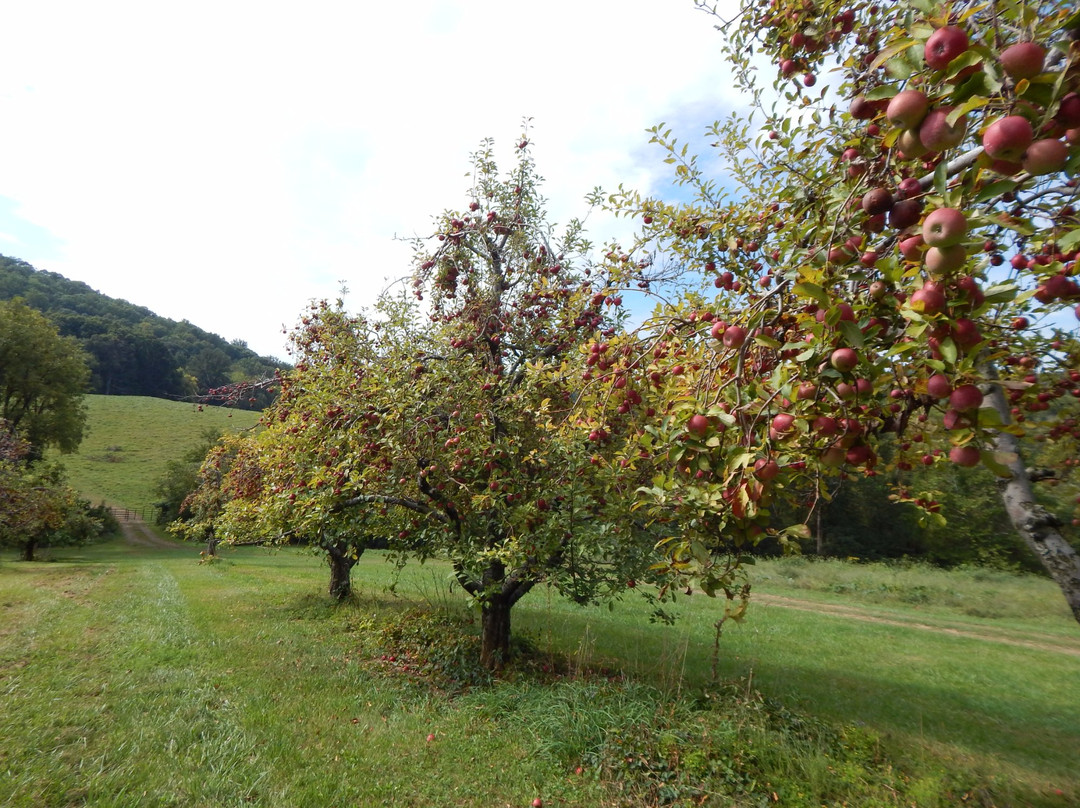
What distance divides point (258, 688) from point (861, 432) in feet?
22.0

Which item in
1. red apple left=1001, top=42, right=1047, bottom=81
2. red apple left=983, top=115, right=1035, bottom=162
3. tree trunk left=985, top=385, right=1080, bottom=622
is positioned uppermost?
red apple left=1001, top=42, right=1047, bottom=81

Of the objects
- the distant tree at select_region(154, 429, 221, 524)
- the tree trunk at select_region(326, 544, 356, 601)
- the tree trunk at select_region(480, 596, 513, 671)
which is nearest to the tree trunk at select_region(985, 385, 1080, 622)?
the tree trunk at select_region(480, 596, 513, 671)

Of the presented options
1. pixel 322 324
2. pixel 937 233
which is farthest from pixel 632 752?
pixel 322 324

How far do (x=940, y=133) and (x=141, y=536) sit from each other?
39748 mm

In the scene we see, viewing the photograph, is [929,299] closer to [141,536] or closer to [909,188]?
[909,188]

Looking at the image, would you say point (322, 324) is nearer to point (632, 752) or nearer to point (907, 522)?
point (632, 752)

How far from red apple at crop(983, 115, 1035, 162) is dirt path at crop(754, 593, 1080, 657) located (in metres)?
16.1

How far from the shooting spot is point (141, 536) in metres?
31.7

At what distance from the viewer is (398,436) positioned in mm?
5648

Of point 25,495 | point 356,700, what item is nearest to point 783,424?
point 356,700

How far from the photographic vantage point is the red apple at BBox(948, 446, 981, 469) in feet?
4.41

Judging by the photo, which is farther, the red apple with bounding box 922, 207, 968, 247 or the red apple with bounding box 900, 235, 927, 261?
the red apple with bounding box 900, 235, 927, 261

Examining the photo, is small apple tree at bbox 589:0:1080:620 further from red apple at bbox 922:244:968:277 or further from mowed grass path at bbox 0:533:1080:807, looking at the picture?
mowed grass path at bbox 0:533:1080:807

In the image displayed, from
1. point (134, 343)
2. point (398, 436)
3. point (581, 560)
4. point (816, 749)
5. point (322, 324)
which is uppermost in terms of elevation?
point (134, 343)
